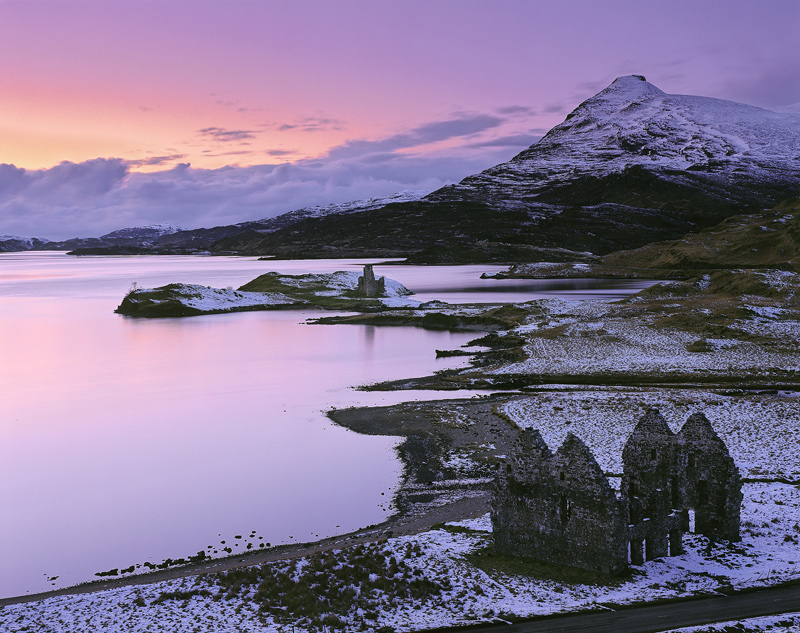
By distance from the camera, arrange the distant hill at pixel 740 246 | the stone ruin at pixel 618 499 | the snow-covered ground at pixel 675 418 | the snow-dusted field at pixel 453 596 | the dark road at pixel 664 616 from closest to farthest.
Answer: the dark road at pixel 664 616
the snow-dusted field at pixel 453 596
the stone ruin at pixel 618 499
the snow-covered ground at pixel 675 418
the distant hill at pixel 740 246

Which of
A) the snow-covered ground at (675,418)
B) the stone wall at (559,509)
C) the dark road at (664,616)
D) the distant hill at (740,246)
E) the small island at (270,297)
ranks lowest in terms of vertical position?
the dark road at (664,616)

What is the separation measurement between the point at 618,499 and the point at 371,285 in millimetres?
105049

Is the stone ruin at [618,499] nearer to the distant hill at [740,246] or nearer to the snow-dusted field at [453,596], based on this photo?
the snow-dusted field at [453,596]

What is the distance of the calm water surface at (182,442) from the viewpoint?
3034 cm

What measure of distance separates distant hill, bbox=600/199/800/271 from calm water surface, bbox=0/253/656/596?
101116 mm

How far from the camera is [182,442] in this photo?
4534 centimetres

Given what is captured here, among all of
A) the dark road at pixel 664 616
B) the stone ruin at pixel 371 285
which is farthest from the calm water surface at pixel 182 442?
the stone ruin at pixel 371 285

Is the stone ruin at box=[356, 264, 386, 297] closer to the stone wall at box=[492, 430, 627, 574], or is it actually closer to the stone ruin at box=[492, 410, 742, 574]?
the stone ruin at box=[492, 410, 742, 574]

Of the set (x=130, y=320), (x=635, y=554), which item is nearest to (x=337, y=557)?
(x=635, y=554)

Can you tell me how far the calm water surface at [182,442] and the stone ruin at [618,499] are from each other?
9.44 metres

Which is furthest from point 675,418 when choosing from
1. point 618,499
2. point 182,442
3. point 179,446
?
point 182,442

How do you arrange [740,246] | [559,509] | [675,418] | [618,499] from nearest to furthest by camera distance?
[559,509], [618,499], [675,418], [740,246]

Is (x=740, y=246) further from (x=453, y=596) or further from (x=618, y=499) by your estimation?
(x=453, y=596)

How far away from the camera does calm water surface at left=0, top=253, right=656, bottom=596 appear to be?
3034cm
